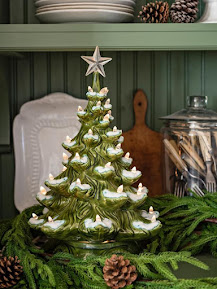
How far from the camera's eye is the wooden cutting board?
Answer: 1394 mm

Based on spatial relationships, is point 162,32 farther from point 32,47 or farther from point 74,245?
point 74,245

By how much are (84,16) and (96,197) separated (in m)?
0.44

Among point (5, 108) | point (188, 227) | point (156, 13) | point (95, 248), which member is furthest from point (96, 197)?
point (5, 108)

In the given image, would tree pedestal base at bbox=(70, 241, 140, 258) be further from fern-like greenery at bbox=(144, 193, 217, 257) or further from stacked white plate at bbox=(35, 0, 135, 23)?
stacked white plate at bbox=(35, 0, 135, 23)

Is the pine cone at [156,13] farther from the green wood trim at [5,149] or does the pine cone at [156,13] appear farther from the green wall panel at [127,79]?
the green wood trim at [5,149]

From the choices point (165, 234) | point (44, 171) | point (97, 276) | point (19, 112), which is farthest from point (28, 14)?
point (97, 276)

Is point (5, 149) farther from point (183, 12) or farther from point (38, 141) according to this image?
point (183, 12)

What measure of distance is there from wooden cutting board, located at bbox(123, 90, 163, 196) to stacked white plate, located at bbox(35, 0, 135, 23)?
0.33 metres

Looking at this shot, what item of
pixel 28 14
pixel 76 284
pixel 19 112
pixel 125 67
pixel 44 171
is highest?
pixel 28 14

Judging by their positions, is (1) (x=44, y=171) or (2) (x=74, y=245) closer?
(2) (x=74, y=245)

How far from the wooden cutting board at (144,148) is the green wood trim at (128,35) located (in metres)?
0.35

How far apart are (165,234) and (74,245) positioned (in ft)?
0.69

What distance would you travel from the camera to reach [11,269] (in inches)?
33.0

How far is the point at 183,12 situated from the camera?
1.17m
